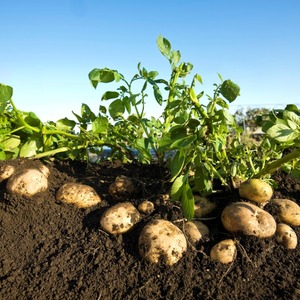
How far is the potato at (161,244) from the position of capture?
5.88 ft

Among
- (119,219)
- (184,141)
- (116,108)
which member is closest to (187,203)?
(184,141)

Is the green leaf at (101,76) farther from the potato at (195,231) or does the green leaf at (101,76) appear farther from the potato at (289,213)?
the potato at (289,213)

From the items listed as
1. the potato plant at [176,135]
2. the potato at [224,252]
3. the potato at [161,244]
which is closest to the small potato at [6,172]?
the potato plant at [176,135]

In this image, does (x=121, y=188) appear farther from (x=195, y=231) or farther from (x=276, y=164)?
(x=276, y=164)

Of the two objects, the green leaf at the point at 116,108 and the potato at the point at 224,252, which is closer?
the potato at the point at 224,252

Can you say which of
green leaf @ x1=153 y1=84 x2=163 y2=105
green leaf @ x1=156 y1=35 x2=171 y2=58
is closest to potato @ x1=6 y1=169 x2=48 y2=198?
green leaf @ x1=153 y1=84 x2=163 y2=105

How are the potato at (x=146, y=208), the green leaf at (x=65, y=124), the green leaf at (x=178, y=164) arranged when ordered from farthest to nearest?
the green leaf at (x=65, y=124) → the potato at (x=146, y=208) → the green leaf at (x=178, y=164)

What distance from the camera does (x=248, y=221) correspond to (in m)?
1.88

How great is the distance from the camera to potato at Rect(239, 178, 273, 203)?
6.49 ft

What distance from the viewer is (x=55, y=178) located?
8.05 feet

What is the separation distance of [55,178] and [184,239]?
1064 mm

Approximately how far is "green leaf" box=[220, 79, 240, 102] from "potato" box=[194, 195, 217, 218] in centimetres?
65

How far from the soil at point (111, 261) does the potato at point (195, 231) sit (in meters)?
0.04

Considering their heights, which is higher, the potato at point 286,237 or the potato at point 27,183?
the potato at point 27,183
